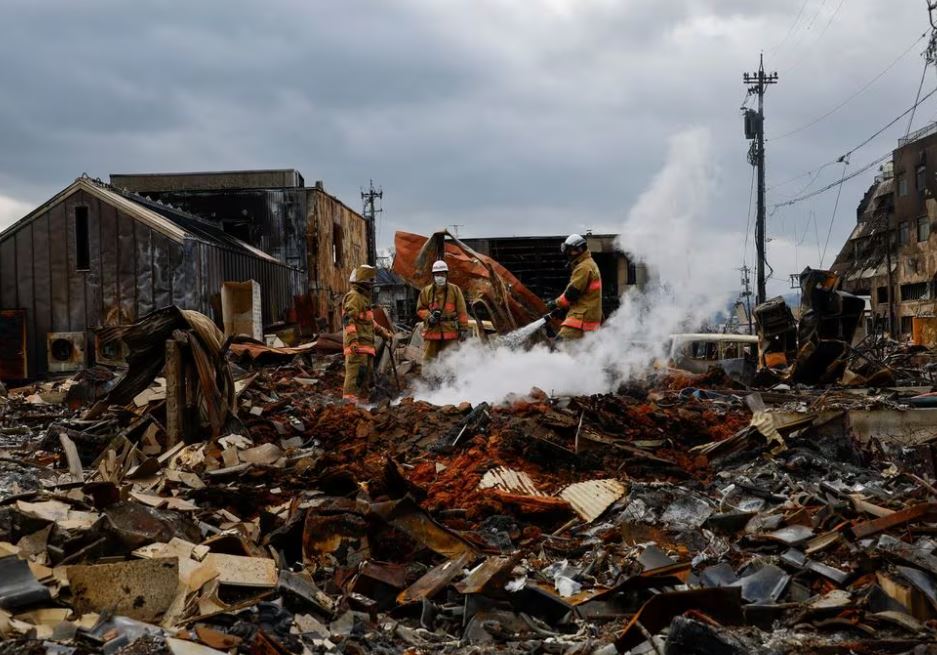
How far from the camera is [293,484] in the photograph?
665cm

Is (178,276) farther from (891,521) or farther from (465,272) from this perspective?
(891,521)

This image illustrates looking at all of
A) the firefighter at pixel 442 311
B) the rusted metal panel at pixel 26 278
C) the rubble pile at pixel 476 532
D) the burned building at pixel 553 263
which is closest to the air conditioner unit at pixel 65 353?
the rusted metal panel at pixel 26 278

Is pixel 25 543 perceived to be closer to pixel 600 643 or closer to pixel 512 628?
pixel 512 628

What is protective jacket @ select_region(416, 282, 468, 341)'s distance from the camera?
38.4 feet

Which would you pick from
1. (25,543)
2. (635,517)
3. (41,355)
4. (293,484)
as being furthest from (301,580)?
(41,355)

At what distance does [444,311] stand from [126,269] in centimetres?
815

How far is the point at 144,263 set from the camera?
1612 cm

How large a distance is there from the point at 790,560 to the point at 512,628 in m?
1.99

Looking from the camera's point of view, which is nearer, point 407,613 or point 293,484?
point 407,613

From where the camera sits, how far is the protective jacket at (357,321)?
1120 centimetres

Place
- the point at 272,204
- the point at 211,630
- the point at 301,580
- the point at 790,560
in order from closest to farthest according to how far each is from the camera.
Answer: the point at 211,630, the point at 301,580, the point at 790,560, the point at 272,204

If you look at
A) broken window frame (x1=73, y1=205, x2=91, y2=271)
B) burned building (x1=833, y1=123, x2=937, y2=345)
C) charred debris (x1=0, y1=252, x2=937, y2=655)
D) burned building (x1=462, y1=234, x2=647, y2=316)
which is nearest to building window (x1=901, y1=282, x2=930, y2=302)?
burned building (x1=833, y1=123, x2=937, y2=345)

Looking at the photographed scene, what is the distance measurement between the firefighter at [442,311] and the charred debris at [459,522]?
2.28 meters

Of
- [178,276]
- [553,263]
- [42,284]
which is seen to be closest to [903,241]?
[553,263]
